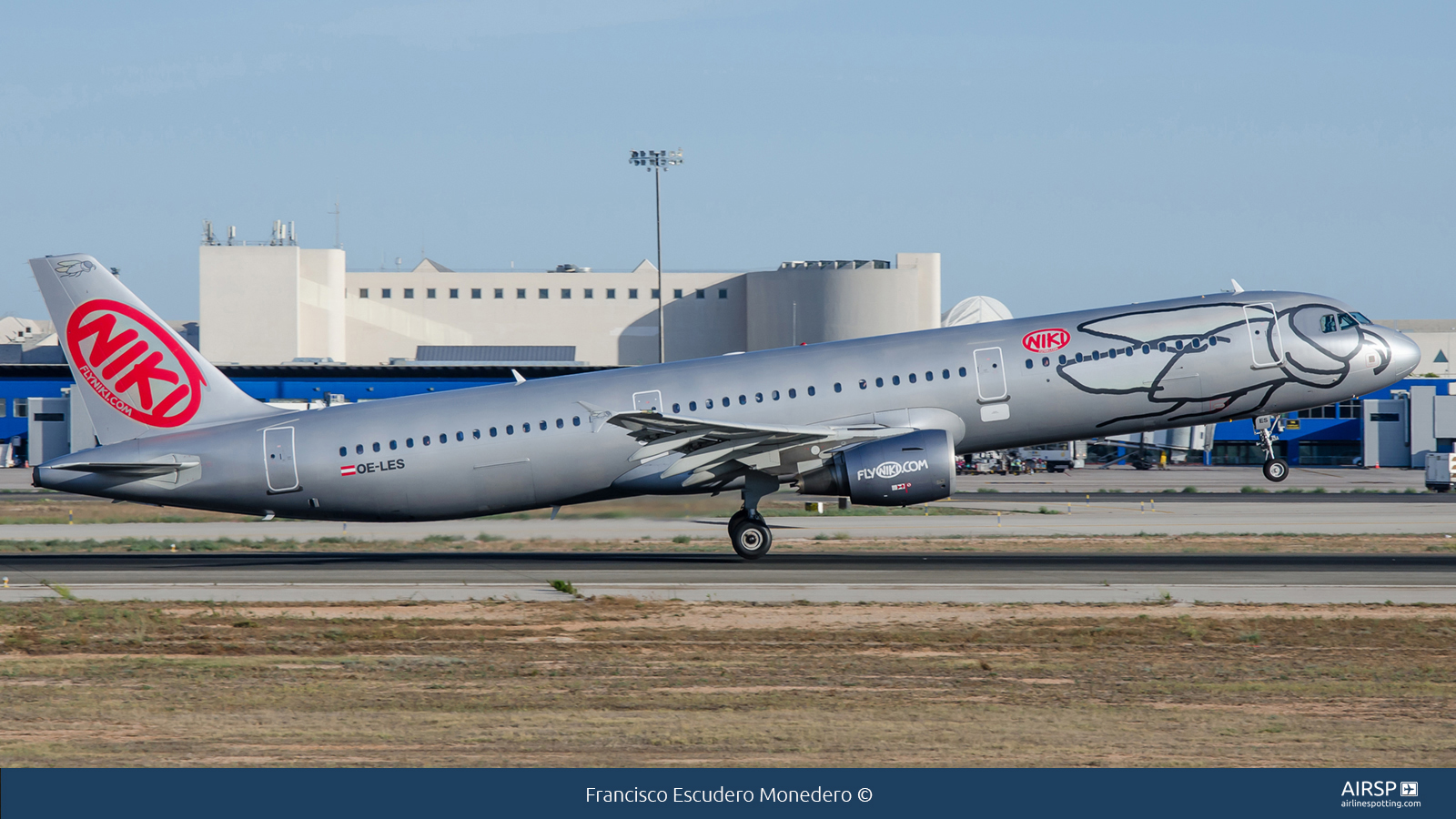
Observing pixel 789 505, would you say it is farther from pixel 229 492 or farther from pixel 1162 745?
pixel 1162 745

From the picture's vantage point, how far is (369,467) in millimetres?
31047

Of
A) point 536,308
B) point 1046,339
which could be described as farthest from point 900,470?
point 536,308

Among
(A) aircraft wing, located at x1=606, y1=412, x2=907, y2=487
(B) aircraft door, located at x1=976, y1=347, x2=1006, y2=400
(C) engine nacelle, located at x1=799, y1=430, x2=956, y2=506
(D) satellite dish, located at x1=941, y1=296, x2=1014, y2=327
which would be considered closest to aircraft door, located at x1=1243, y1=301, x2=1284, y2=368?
(B) aircraft door, located at x1=976, y1=347, x2=1006, y2=400

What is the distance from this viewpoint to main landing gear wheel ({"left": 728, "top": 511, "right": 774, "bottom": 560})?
106ft

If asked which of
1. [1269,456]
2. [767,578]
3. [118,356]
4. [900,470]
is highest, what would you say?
[118,356]

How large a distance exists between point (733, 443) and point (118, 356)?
47.4ft

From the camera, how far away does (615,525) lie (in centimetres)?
3372

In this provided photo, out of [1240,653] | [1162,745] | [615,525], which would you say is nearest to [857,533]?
[615,525]

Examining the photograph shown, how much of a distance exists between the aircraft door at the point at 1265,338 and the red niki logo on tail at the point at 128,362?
2498 cm

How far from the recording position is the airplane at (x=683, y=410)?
30.8 m

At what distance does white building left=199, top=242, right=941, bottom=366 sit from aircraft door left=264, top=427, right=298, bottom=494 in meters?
92.4

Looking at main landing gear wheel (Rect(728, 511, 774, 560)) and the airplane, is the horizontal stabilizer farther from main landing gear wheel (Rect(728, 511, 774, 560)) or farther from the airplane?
main landing gear wheel (Rect(728, 511, 774, 560))

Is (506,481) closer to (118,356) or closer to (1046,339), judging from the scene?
(118,356)

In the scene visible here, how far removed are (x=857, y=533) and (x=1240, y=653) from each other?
836 inches
